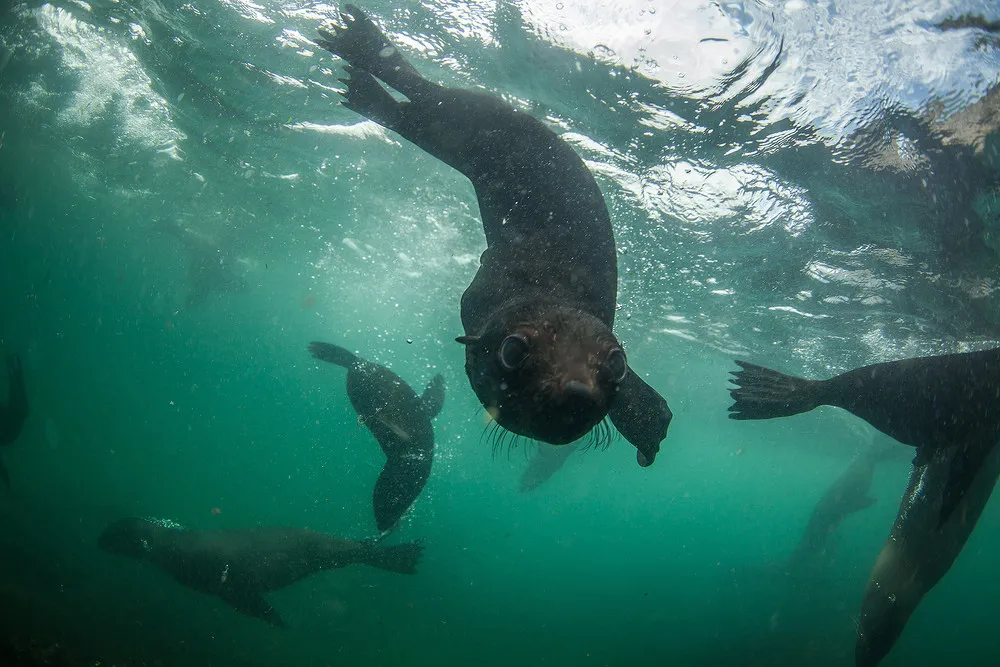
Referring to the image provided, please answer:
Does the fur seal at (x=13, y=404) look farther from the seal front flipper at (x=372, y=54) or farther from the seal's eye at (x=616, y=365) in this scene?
the seal's eye at (x=616, y=365)

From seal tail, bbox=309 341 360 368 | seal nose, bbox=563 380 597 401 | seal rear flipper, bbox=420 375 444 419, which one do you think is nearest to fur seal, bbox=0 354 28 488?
seal tail, bbox=309 341 360 368

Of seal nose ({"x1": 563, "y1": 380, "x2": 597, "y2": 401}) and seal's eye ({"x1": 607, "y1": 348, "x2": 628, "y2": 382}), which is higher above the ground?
seal's eye ({"x1": 607, "y1": 348, "x2": 628, "y2": 382})

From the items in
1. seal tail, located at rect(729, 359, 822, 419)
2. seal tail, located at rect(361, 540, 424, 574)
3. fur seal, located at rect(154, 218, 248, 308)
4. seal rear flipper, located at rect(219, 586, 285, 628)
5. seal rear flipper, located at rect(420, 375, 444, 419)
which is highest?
seal tail, located at rect(729, 359, 822, 419)

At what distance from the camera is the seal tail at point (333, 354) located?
7430 millimetres

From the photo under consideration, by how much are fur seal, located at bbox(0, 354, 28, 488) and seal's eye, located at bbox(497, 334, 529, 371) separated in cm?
1239

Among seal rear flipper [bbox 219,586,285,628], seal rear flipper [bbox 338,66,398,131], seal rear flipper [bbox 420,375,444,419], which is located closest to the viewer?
seal rear flipper [bbox 338,66,398,131]

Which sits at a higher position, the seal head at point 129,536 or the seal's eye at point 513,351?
the seal's eye at point 513,351

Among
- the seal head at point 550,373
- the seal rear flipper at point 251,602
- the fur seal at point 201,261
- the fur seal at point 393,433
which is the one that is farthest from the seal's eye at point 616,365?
the fur seal at point 201,261

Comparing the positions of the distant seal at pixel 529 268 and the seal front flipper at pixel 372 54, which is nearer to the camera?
the distant seal at pixel 529 268

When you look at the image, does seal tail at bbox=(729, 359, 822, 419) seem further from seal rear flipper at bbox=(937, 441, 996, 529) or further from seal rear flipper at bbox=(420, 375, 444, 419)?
seal rear flipper at bbox=(420, 375, 444, 419)

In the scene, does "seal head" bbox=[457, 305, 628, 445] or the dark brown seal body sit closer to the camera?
"seal head" bbox=[457, 305, 628, 445]

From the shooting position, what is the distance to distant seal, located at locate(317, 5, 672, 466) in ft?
6.26

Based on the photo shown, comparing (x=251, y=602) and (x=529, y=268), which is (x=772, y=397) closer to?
(x=529, y=268)

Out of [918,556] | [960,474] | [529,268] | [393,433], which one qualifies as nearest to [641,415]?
[529,268]
